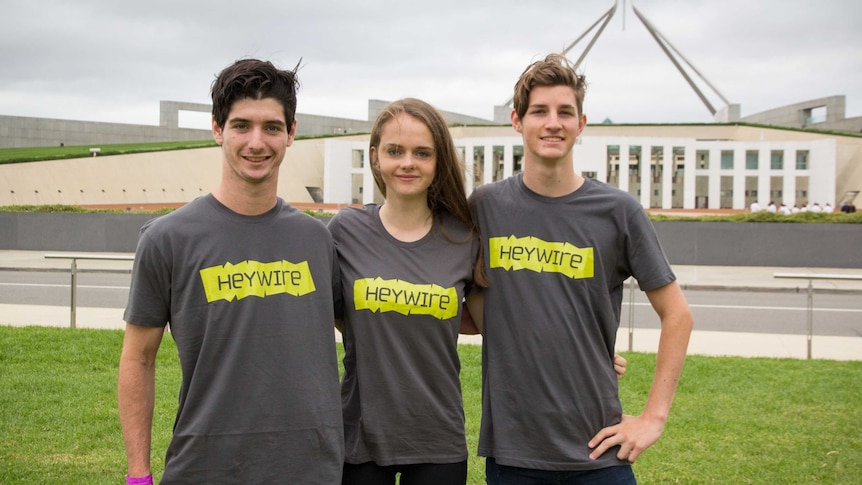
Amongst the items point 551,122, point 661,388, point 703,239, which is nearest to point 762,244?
point 703,239

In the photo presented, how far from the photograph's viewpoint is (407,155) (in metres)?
2.55

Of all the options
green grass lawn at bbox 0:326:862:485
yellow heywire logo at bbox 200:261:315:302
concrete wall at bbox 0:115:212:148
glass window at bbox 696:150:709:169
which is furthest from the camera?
concrete wall at bbox 0:115:212:148

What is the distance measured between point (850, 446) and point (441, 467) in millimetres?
3805

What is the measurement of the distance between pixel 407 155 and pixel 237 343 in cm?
83

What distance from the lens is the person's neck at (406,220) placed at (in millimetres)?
2602

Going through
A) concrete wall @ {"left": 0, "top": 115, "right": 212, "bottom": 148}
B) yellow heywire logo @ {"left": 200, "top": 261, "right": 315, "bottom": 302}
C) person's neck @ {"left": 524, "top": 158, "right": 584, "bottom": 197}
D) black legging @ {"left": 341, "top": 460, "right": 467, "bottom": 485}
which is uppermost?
concrete wall @ {"left": 0, "top": 115, "right": 212, "bottom": 148}

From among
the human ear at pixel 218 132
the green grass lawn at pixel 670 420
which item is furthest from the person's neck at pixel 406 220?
the green grass lawn at pixel 670 420

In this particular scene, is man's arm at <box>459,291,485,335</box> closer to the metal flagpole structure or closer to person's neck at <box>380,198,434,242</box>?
person's neck at <box>380,198,434,242</box>

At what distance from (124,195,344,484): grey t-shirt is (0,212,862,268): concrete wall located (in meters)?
17.7

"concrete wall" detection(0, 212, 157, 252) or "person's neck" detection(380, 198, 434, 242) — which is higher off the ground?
"person's neck" detection(380, 198, 434, 242)

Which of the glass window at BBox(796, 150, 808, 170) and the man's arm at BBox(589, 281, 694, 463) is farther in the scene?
the glass window at BBox(796, 150, 808, 170)

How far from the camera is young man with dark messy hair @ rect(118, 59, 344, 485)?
2.20 m

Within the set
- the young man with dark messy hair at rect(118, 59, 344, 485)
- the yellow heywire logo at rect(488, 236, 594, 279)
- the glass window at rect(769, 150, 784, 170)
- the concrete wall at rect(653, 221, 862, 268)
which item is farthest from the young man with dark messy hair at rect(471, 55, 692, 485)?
the glass window at rect(769, 150, 784, 170)

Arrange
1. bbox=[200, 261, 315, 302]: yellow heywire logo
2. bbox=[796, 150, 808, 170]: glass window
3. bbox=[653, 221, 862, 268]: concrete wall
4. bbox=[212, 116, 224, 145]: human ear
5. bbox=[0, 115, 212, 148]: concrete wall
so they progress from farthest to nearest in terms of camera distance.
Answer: bbox=[0, 115, 212, 148]: concrete wall < bbox=[796, 150, 808, 170]: glass window < bbox=[653, 221, 862, 268]: concrete wall < bbox=[212, 116, 224, 145]: human ear < bbox=[200, 261, 315, 302]: yellow heywire logo
